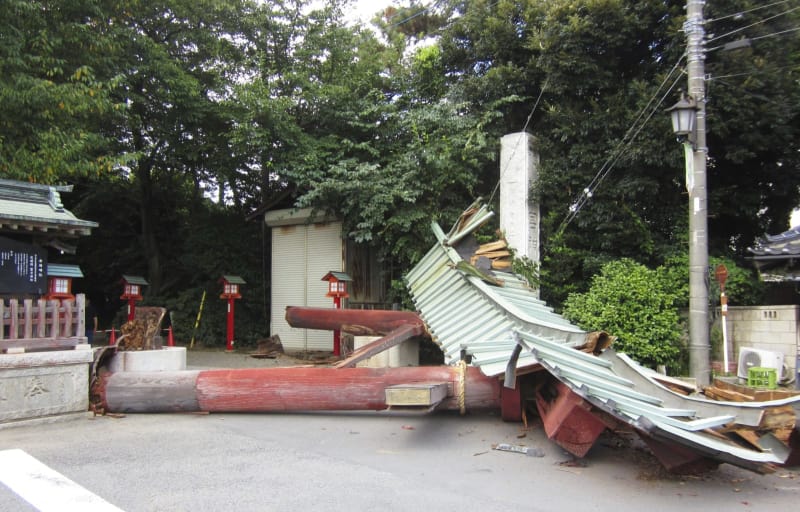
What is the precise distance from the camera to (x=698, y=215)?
8289mm

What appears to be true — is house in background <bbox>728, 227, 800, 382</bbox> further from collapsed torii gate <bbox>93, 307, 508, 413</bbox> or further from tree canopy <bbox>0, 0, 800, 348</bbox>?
collapsed torii gate <bbox>93, 307, 508, 413</bbox>

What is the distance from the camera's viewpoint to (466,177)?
40.0 ft

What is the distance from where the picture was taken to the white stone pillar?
11.9 metres

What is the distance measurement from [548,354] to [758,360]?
5.98 m

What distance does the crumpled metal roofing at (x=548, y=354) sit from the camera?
4.32 meters

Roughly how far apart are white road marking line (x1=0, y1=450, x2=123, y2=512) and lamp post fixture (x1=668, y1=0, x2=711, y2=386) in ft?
25.5

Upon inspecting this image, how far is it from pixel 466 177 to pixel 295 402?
669cm

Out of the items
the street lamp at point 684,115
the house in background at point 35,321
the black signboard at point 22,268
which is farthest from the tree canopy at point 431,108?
the black signboard at point 22,268

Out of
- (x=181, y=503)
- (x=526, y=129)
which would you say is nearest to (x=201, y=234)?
(x=526, y=129)

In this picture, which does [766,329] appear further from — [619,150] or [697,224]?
[619,150]

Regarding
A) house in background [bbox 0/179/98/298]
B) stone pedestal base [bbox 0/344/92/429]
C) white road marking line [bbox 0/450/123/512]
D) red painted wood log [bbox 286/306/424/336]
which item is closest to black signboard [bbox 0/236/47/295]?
house in background [bbox 0/179/98/298]

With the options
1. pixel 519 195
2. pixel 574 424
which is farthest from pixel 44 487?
pixel 519 195

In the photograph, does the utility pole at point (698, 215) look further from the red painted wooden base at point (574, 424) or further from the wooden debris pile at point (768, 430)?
the red painted wooden base at point (574, 424)

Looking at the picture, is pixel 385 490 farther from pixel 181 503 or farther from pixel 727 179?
pixel 727 179
